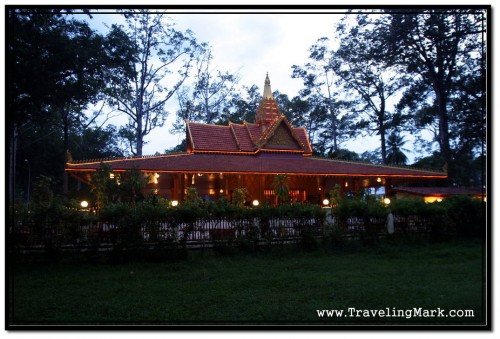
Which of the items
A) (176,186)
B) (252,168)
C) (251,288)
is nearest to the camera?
(251,288)

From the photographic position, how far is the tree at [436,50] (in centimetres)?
785

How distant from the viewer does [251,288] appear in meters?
6.17

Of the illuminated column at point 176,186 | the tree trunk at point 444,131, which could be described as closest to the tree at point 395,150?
the tree trunk at point 444,131

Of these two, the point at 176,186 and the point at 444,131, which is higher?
the point at 444,131

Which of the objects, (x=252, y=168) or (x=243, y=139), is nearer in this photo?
(x=252, y=168)

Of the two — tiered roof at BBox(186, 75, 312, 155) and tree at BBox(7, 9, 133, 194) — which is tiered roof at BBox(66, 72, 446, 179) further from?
tree at BBox(7, 9, 133, 194)

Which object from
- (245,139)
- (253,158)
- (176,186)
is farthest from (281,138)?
(176,186)

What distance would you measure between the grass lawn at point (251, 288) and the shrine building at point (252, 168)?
811 cm

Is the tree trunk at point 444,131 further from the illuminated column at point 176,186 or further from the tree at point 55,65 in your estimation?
the tree at point 55,65

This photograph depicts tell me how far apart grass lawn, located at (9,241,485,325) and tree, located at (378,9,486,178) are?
3933 millimetres

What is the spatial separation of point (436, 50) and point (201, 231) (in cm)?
926

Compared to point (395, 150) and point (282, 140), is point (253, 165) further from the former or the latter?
point (395, 150)

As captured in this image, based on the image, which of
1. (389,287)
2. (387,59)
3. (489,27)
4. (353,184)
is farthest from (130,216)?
(353,184)

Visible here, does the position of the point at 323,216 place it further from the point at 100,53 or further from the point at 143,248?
the point at 100,53
